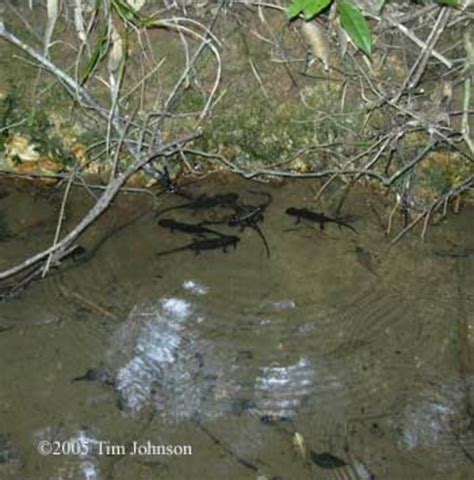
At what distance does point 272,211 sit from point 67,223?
0.72 meters

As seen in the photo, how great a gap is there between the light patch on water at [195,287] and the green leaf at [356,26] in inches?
35.2

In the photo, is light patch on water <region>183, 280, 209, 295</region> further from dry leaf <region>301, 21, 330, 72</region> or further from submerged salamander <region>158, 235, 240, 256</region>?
dry leaf <region>301, 21, 330, 72</region>

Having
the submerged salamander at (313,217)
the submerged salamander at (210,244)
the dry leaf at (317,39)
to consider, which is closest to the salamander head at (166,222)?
the submerged salamander at (210,244)

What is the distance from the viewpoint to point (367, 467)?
210 cm

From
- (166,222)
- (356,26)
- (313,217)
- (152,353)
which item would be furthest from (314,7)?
(152,353)

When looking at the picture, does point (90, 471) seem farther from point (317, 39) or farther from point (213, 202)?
point (317, 39)

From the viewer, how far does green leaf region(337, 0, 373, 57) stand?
7.29 feet

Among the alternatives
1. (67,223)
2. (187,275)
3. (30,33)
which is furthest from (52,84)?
(187,275)

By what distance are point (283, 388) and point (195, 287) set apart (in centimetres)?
46

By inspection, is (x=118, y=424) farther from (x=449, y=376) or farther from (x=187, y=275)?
(x=449, y=376)

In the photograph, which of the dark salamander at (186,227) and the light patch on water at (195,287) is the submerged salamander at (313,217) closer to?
the dark salamander at (186,227)

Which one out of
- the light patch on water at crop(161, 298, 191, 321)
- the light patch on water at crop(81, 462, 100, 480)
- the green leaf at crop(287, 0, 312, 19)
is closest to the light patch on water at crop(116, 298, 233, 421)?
the light patch on water at crop(161, 298, 191, 321)

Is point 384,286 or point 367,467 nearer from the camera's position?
point 367,467

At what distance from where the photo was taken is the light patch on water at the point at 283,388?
7.27ft
